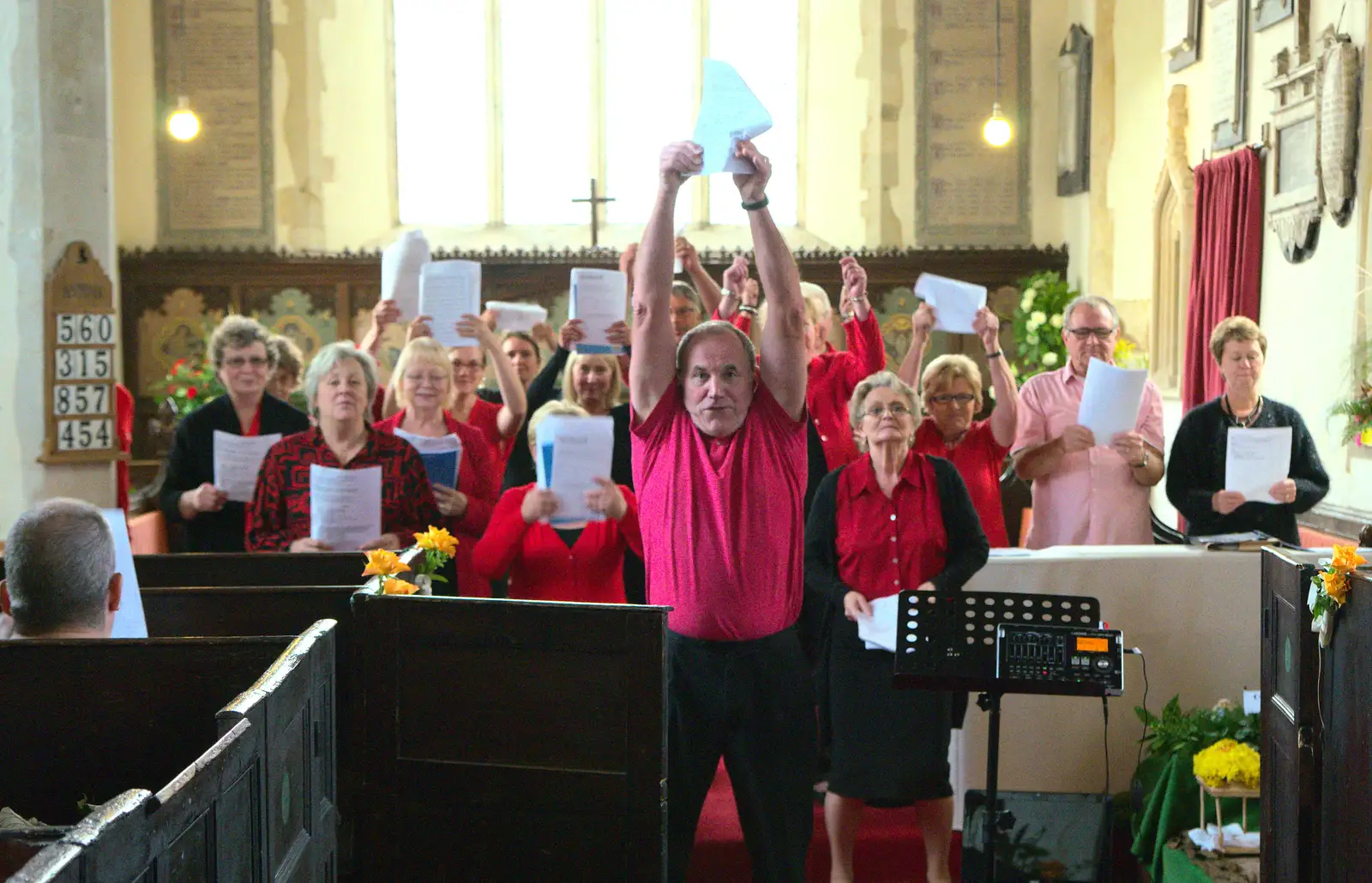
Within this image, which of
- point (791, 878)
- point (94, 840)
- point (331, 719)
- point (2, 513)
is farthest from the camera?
point (2, 513)

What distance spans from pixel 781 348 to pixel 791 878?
112cm

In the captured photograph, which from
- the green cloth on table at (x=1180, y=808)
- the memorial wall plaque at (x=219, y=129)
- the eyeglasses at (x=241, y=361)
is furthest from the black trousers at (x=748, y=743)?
the memorial wall plaque at (x=219, y=129)

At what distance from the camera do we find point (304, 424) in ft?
14.7

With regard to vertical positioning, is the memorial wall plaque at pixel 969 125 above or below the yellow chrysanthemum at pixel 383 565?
above

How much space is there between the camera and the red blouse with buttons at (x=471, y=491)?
4129mm

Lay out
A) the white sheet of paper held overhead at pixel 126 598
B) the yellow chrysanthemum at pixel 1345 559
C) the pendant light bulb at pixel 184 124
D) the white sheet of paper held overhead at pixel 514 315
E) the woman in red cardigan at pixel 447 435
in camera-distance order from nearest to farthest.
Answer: the yellow chrysanthemum at pixel 1345 559 → the white sheet of paper held overhead at pixel 126 598 → the woman in red cardigan at pixel 447 435 → the white sheet of paper held overhead at pixel 514 315 → the pendant light bulb at pixel 184 124

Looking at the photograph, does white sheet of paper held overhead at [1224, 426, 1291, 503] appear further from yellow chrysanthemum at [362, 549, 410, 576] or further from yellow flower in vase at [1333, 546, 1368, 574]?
yellow chrysanthemum at [362, 549, 410, 576]

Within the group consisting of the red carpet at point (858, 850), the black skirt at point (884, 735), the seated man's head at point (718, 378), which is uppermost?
the seated man's head at point (718, 378)

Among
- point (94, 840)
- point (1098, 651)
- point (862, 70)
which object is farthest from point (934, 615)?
point (862, 70)

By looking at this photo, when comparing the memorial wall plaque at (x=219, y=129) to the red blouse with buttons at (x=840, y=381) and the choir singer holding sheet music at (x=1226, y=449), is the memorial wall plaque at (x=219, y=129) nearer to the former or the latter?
the red blouse with buttons at (x=840, y=381)

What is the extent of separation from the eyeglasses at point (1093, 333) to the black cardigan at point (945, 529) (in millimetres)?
1223

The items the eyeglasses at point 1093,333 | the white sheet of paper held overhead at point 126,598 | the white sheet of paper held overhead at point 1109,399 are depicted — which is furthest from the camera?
the eyeglasses at point 1093,333

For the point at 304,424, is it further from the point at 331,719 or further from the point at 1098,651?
the point at 1098,651

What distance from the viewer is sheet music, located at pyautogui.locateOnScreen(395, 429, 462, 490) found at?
4.16m
